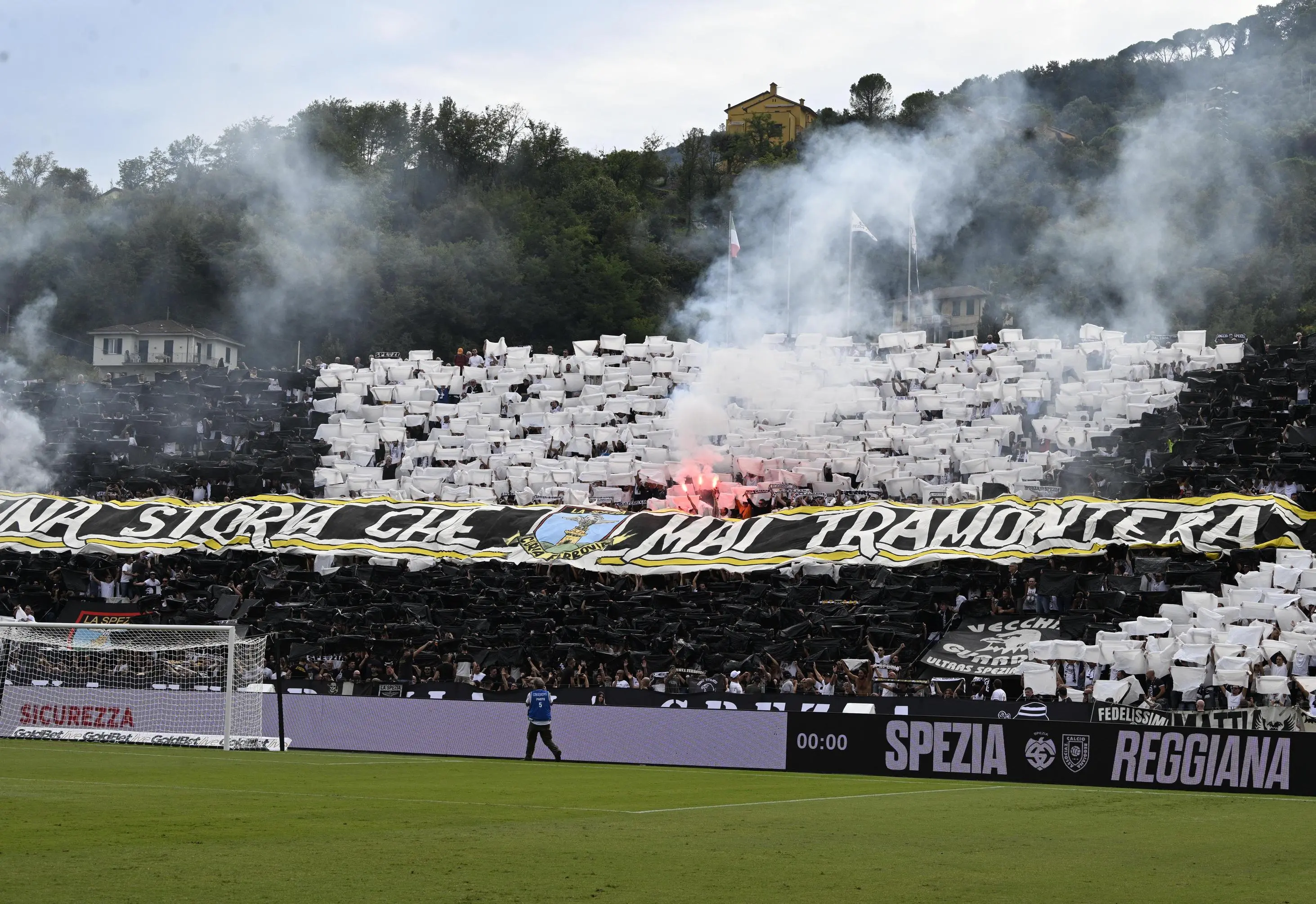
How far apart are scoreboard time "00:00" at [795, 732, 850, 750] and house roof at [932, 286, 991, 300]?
74.5 m

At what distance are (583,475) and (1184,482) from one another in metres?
17.9

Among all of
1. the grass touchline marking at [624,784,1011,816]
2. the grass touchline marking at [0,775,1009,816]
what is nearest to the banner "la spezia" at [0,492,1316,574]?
the grass touchline marking at [624,784,1011,816]

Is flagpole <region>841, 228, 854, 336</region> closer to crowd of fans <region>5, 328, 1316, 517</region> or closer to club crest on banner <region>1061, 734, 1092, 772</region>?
crowd of fans <region>5, 328, 1316, 517</region>

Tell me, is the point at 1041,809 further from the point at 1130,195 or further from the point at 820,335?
the point at 1130,195

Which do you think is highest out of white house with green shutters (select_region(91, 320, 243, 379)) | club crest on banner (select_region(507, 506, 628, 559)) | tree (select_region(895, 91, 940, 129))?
tree (select_region(895, 91, 940, 129))

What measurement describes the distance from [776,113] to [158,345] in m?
63.2

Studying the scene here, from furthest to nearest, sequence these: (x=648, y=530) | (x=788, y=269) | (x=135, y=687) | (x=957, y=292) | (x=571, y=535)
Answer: (x=957, y=292), (x=788, y=269), (x=571, y=535), (x=648, y=530), (x=135, y=687)

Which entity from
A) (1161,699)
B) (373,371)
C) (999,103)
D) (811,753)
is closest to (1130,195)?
(999,103)

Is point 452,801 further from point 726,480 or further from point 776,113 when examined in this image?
point 776,113

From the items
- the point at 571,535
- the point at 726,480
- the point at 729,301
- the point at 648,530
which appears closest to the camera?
the point at 648,530

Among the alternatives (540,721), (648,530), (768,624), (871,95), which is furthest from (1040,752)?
(871,95)

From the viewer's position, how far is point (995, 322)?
289 ft

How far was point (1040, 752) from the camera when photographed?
21719mm

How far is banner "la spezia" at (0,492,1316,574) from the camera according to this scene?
35.6m
